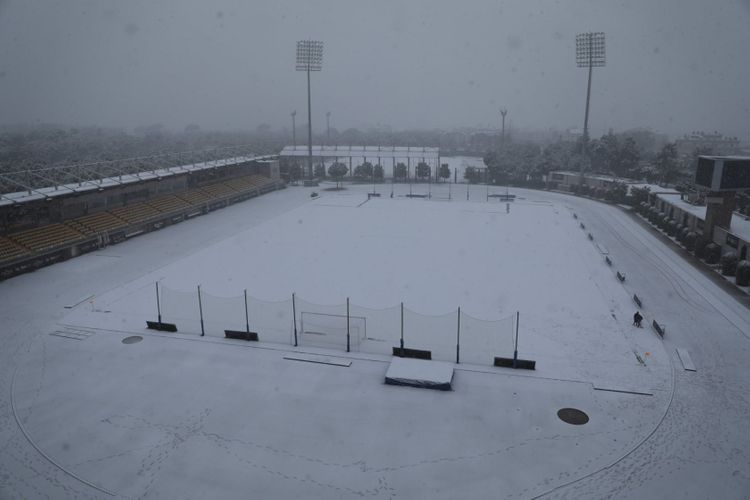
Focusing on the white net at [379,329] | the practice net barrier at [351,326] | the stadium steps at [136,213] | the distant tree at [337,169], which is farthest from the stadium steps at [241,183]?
the white net at [379,329]

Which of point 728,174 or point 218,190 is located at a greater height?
point 728,174

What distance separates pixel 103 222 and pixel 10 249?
652 centimetres

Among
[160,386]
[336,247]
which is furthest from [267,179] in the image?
[160,386]

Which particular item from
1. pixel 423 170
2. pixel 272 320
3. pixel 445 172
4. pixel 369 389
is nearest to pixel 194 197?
pixel 272 320

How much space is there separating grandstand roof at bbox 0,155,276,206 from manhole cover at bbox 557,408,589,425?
2642cm

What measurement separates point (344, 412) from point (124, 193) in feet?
89.1

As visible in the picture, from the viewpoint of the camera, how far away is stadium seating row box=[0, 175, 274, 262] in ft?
82.8

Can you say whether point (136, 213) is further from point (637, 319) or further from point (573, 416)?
point (573, 416)

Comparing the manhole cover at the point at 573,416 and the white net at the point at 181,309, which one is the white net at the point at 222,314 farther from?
the manhole cover at the point at 573,416

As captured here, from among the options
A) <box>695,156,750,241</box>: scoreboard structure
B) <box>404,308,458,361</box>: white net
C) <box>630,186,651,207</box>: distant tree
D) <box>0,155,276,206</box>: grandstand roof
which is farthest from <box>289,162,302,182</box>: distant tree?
<box>404,308,458,361</box>: white net

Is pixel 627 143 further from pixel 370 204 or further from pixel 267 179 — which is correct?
pixel 267 179

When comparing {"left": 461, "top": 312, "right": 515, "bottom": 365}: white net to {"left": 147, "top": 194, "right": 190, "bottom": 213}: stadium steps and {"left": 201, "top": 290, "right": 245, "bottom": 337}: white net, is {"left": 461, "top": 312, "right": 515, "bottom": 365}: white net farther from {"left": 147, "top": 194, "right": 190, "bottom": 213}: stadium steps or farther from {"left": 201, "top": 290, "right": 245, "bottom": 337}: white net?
{"left": 147, "top": 194, "right": 190, "bottom": 213}: stadium steps

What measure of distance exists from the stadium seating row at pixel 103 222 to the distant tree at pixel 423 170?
73.1 ft

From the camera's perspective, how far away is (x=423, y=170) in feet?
196
